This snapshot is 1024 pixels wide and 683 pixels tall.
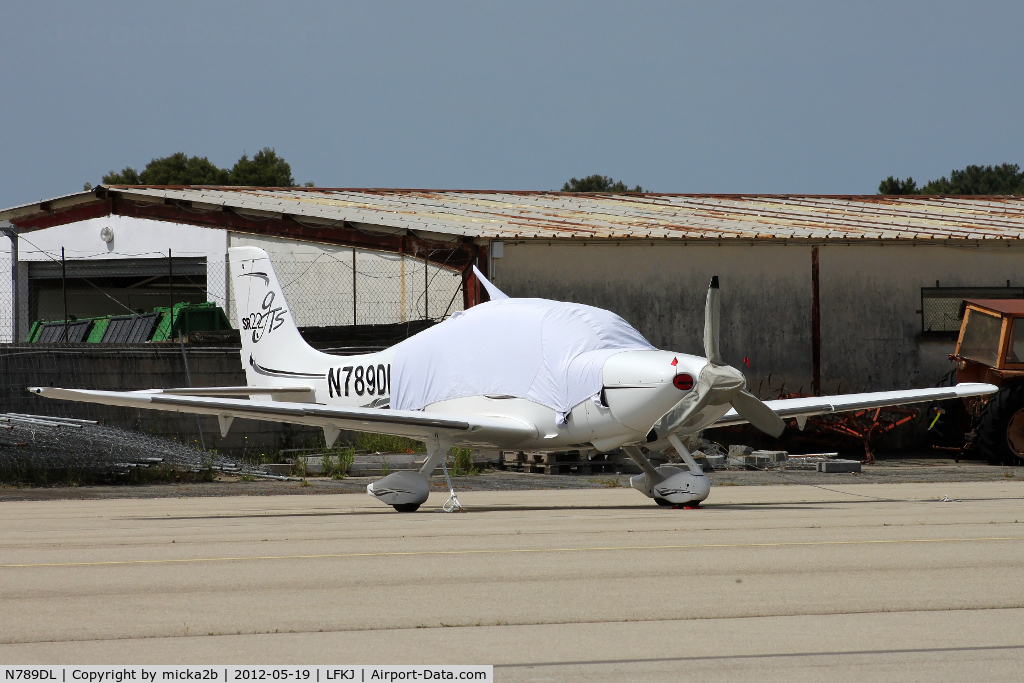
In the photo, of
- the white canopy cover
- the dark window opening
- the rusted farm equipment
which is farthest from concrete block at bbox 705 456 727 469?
the white canopy cover

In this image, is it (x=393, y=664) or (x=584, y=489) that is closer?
(x=393, y=664)

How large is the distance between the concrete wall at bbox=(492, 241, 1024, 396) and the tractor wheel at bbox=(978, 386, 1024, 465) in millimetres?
3684

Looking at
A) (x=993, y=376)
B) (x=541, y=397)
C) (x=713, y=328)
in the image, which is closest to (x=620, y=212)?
(x=993, y=376)

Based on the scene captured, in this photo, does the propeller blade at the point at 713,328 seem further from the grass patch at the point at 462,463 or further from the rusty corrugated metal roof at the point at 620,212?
the rusty corrugated metal roof at the point at 620,212

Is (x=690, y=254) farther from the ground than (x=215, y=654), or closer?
farther from the ground

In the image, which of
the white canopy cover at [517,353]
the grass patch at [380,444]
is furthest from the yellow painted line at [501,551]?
the grass patch at [380,444]

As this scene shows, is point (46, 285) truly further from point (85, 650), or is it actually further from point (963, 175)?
point (963, 175)

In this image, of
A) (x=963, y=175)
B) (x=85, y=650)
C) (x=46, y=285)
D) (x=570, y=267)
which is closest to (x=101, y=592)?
(x=85, y=650)

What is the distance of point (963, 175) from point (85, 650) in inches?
4189

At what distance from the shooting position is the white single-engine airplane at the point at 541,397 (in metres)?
10.6

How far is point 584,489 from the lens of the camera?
15.4 metres

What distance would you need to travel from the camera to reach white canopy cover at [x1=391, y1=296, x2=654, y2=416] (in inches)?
445

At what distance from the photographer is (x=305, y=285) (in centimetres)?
2955
